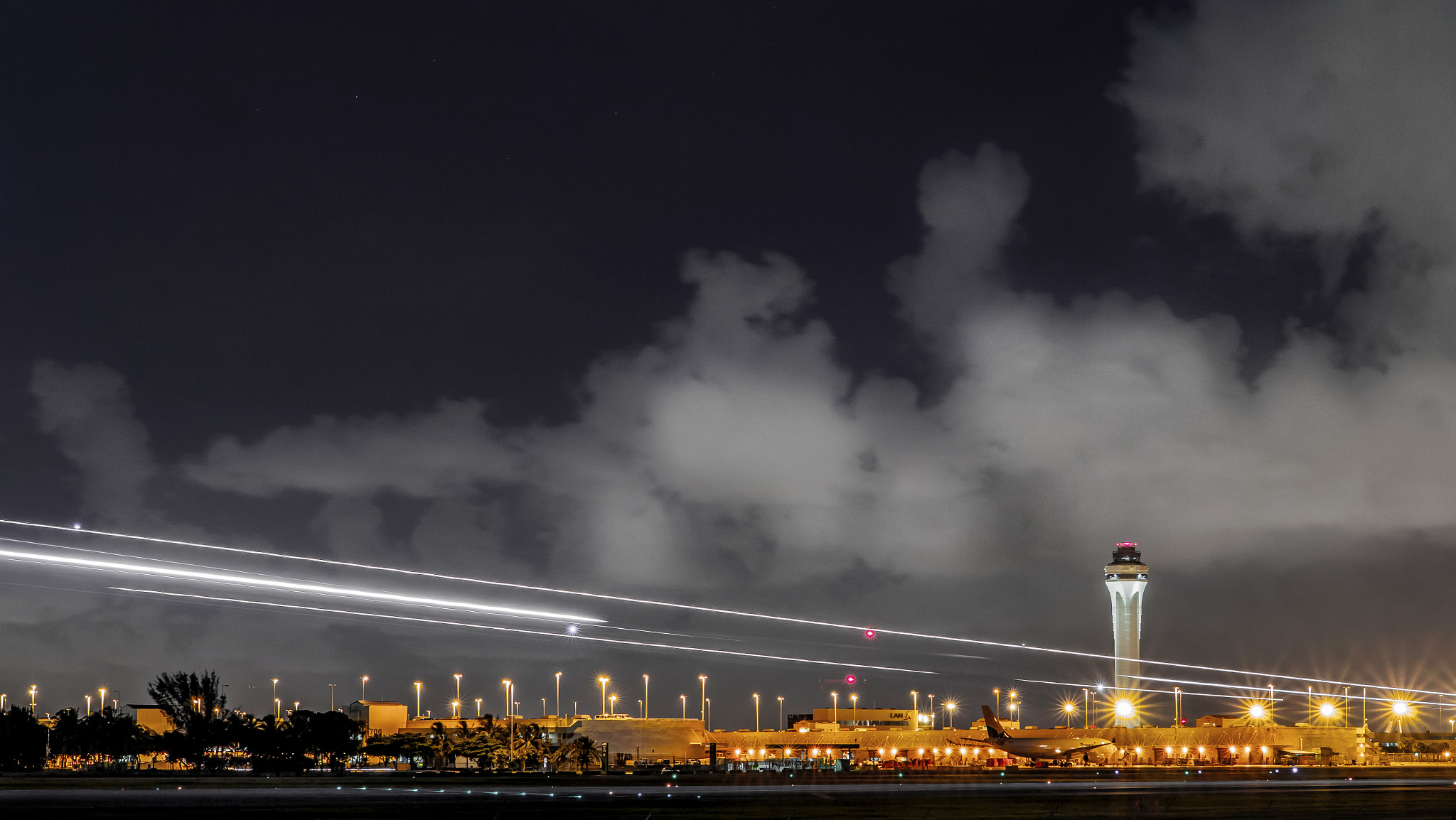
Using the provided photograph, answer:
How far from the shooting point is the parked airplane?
13850 centimetres

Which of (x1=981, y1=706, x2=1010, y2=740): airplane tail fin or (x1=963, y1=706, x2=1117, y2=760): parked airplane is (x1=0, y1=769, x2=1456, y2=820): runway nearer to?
(x1=963, y1=706, x2=1117, y2=760): parked airplane

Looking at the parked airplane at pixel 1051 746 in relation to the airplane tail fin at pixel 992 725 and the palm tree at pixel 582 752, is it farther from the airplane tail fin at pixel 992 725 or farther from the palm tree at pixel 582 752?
the palm tree at pixel 582 752

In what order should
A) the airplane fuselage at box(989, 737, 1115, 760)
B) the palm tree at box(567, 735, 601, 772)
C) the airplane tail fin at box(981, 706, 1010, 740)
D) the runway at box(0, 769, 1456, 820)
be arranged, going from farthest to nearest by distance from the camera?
the airplane tail fin at box(981, 706, 1010, 740), the airplane fuselage at box(989, 737, 1115, 760), the palm tree at box(567, 735, 601, 772), the runway at box(0, 769, 1456, 820)

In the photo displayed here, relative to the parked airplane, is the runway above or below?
above

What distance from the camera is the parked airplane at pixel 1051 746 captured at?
13850cm

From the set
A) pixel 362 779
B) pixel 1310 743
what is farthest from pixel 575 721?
pixel 1310 743

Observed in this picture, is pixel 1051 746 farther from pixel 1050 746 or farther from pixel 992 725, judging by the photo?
pixel 992 725

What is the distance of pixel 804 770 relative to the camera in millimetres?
Answer: 110812

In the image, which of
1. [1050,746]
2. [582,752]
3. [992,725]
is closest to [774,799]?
[582,752]

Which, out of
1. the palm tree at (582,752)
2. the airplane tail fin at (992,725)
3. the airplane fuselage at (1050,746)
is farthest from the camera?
the airplane tail fin at (992,725)

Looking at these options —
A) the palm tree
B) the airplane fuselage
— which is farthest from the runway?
the airplane fuselage

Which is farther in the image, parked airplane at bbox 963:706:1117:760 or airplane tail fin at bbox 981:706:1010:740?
airplane tail fin at bbox 981:706:1010:740

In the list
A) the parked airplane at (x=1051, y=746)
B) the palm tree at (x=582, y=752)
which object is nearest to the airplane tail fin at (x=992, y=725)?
the parked airplane at (x=1051, y=746)

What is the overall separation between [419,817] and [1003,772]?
238 ft
